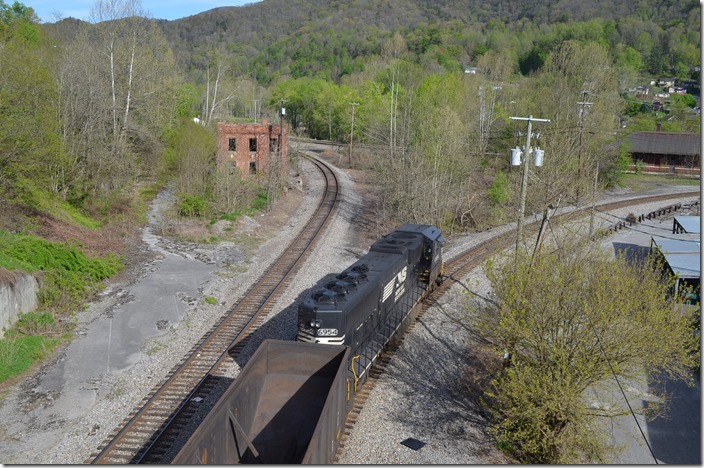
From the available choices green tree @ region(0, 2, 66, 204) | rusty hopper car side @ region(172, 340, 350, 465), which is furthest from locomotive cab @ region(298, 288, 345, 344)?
green tree @ region(0, 2, 66, 204)

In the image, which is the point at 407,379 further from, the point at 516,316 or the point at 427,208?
the point at 427,208

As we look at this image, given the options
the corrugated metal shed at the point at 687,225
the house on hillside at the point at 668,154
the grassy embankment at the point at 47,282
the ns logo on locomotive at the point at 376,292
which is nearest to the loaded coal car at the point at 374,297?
the ns logo on locomotive at the point at 376,292

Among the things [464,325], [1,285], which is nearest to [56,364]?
[1,285]

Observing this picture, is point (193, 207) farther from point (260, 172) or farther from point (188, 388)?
point (188, 388)

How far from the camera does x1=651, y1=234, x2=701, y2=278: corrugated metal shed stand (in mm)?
22658

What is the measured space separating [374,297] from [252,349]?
4.34 metres

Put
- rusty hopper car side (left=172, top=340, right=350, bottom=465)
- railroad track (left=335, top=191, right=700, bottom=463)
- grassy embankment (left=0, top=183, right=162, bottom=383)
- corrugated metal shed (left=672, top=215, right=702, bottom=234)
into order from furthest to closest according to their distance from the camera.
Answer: corrugated metal shed (left=672, top=215, right=702, bottom=234) < grassy embankment (left=0, top=183, right=162, bottom=383) < railroad track (left=335, top=191, right=700, bottom=463) < rusty hopper car side (left=172, top=340, right=350, bottom=465)

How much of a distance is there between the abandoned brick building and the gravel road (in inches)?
815

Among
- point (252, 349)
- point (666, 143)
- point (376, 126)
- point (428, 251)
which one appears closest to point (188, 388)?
point (252, 349)

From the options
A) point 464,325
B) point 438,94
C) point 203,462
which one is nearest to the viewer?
point 203,462

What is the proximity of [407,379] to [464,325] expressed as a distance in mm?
4231

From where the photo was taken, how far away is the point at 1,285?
17.6 meters

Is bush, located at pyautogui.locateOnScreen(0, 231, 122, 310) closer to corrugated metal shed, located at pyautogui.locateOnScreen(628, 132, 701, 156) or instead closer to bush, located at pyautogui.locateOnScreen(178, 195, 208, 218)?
bush, located at pyautogui.locateOnScreen(178, 195, 208, 218)

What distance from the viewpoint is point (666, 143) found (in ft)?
203
